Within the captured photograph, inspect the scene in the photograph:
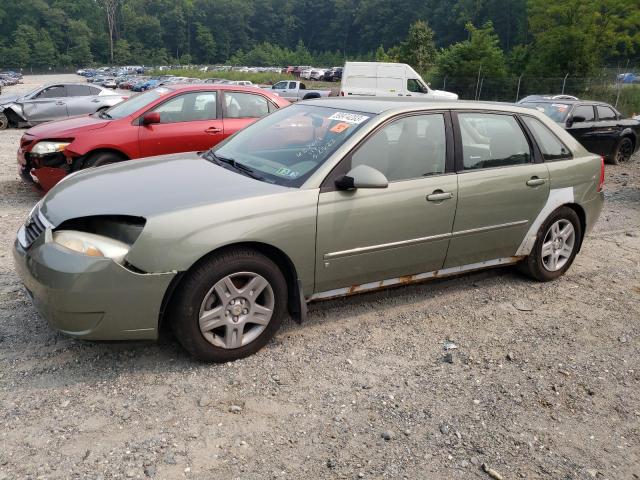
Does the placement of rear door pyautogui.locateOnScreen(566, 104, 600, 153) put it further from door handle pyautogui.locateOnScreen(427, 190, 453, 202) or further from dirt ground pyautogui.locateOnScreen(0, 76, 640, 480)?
door handle pyautogui.locateOnScreen(427, 190, 453, 202)

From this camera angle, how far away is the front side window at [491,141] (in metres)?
4.29

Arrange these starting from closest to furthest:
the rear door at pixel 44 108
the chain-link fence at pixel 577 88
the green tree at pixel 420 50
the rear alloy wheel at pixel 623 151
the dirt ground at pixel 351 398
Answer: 1. the dirt ground at pixel 351 398
2. the rear alloy wheel at pixel 623 151
3. the rear door at pixel 44 108
4. the chain-link fence at pixel 577 88
5. the green tree at pixel 420 50

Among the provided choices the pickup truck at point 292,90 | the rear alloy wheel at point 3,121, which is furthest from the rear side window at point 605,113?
the pickup truck at point 292,90

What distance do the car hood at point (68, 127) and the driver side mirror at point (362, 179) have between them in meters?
4.67

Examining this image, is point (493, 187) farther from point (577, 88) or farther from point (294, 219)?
point (577, 88)

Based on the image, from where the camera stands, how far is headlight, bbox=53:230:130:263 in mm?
3072

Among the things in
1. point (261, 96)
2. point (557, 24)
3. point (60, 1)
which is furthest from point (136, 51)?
point (261, 96)

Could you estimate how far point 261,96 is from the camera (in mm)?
8039

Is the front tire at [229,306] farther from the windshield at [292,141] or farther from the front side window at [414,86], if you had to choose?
the front side window at [414,86]

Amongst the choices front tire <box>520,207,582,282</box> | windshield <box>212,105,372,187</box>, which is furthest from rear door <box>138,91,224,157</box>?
front tire <box>520,207,582,282</box>

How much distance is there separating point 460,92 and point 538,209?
29.5 m

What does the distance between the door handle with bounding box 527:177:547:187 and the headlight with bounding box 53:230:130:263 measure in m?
3.18

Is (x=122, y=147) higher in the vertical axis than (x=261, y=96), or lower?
lower

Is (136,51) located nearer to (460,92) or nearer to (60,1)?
(60,1)
